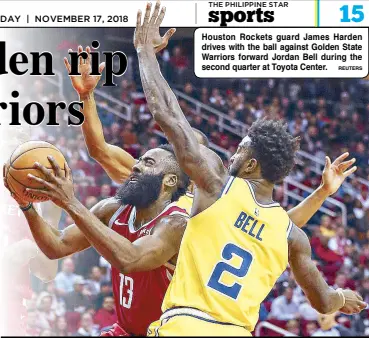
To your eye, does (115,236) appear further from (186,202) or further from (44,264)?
(44,264)

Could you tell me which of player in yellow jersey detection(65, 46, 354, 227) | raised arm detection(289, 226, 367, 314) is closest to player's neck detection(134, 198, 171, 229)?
player in yellow jersey detection(65, 46, 354, 227)

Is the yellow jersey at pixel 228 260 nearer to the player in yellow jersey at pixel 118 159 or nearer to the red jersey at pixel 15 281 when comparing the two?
the player in yellow jersey at pixel 118 159

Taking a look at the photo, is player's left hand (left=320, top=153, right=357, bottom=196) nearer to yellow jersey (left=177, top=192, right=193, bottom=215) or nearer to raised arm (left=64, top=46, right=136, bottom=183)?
yellow jersey (left=177, top=192, right=193, bottom=215)

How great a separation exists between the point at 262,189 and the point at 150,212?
2.45 ft

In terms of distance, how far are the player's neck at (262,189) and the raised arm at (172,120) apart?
0.58 feet

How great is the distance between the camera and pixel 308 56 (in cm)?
572

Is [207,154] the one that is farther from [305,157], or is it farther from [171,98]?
[305,157]

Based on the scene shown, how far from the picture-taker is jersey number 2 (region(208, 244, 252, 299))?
123 inches

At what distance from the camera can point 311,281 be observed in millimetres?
3477

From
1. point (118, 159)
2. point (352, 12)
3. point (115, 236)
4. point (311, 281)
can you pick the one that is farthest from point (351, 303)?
point (352, 12)

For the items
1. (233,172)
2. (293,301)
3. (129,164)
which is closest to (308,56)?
(129,164)

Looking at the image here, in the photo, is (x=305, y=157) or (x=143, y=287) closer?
(x=143, y=287)

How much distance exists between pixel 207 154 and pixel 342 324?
5.71 metres

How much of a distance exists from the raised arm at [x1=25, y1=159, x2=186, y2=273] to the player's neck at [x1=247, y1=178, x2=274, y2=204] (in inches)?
15.4
